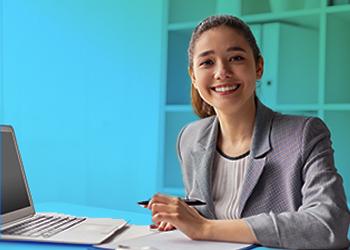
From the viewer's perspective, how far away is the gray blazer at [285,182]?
120 centimetres

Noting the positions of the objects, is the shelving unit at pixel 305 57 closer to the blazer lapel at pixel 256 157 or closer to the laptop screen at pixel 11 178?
the blazer lapel at pixel 256 157

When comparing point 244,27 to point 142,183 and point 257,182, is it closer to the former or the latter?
point 257,182

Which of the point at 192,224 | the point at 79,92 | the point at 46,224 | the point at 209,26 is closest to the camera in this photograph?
the point at 192,224

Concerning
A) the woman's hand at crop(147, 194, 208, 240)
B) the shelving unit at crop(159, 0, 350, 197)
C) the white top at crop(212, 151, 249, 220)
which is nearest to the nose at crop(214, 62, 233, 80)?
the white top at crop(212, 151, 249, 220)

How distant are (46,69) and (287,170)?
7.75 feet

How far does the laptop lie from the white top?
10.5 inches

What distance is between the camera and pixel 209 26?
154 cm

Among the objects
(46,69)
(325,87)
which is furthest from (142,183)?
(325,87)

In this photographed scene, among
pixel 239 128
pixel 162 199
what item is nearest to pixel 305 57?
pixel 239 128

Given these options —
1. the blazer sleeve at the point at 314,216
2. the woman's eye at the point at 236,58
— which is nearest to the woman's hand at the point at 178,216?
the blazer sleeve at the point at 314,216

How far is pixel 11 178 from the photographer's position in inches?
54.0

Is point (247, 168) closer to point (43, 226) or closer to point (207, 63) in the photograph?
point (207, 63)

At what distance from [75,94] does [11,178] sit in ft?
7.03

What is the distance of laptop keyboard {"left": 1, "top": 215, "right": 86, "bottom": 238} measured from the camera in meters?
1.26
